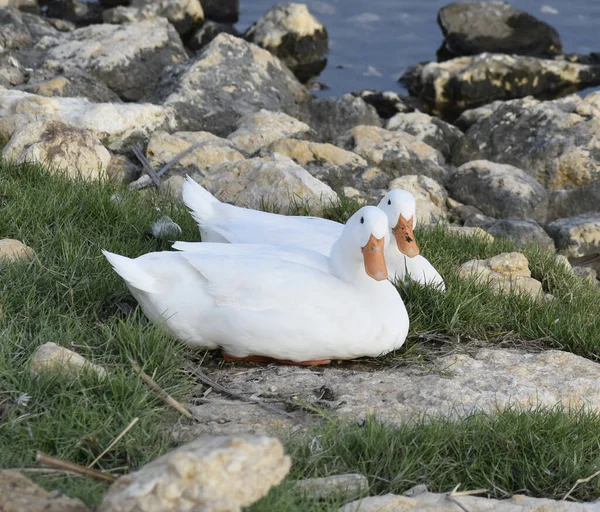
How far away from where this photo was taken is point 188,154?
7.49m

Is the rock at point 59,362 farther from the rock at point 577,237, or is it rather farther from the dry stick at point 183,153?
the rock at point 577,237

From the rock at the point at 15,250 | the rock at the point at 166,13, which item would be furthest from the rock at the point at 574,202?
the rock at the point at 166,13

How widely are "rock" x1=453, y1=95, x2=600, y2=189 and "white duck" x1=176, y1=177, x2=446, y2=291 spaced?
5.41 meters

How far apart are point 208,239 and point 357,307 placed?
1.43m

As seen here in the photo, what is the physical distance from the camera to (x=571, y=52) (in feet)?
58.6

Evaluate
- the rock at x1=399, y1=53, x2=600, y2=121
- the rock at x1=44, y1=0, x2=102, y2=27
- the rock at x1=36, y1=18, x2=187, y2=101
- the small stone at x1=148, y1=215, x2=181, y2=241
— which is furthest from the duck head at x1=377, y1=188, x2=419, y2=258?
the rock at x1=44, y1=0, x2=102, y2=27

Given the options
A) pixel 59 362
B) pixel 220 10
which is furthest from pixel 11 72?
pixel 220 10

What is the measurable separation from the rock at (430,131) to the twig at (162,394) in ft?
26.3

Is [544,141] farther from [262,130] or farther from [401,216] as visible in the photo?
[401,216]

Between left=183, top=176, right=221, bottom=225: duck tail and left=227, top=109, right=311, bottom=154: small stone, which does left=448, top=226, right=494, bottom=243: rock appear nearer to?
left=183, top=176, right=221, bottom=225: duck tail

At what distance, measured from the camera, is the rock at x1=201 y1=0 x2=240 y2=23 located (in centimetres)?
1861

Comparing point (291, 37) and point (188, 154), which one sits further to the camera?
point (291, 37)

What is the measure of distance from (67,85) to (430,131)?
180 inches

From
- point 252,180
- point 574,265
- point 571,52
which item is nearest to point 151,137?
point 252,180
